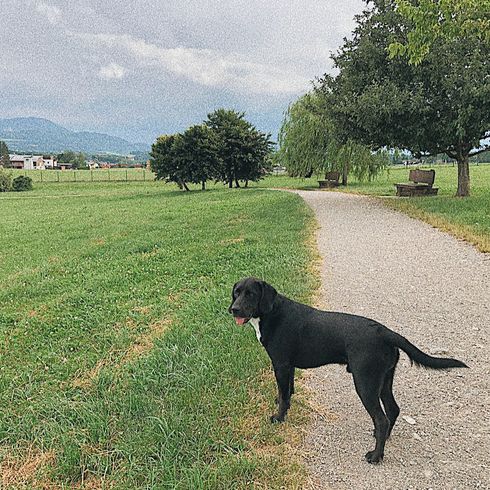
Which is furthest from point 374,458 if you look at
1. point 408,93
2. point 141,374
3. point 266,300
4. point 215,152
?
point 215,152

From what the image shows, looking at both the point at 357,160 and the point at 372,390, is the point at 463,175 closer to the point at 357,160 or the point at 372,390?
the point at 357,160

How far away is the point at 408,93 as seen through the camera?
15.2m

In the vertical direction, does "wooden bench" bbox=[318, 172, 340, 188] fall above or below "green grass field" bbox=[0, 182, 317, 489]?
above

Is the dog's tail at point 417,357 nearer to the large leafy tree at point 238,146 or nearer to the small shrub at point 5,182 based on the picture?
the large leafy tree at point 238,146

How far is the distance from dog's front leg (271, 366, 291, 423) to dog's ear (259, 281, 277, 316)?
36 centimetres

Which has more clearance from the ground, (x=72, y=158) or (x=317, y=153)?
(x=72, y=158)

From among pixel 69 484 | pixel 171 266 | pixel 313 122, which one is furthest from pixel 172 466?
pixel 313 122

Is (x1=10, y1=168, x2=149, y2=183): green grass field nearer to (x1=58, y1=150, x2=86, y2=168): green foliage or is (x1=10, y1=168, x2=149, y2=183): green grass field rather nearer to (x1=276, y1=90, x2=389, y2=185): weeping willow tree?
(x1=276, y1=90, x2=389, y2=185): weeping willow tree

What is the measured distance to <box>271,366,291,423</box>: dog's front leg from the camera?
310 centimetres

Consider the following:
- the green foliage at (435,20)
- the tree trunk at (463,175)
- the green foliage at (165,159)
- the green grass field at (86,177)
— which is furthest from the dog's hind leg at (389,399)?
the green grass field at (86,177)

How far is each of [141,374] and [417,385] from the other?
2197 millimetres

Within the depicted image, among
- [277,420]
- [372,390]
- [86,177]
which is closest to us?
[372,390]

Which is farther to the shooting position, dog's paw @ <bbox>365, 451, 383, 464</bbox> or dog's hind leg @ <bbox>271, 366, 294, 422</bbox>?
dog's hind leg @ <bbox>271, 366, 294, 422</bbox>

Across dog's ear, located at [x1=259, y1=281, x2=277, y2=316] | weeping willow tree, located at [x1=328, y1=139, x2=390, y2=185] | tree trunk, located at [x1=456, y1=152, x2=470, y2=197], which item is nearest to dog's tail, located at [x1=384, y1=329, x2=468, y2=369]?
dog's ear, located at [x1=259, y1=281, x2=277, y2=316]
